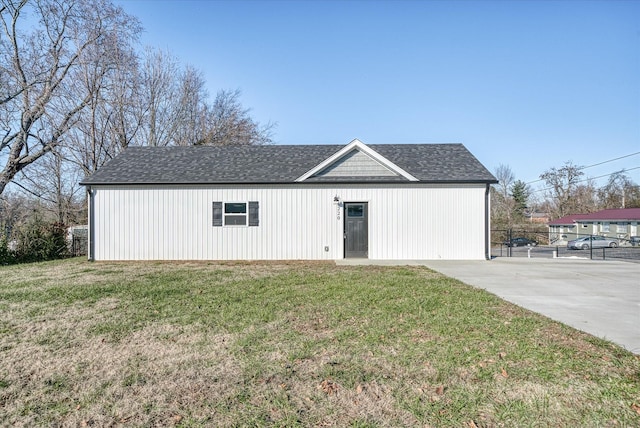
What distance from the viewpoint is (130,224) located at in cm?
1331

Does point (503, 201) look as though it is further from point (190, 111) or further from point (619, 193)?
point (190, 111)

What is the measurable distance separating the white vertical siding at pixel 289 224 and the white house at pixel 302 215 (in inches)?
1.5

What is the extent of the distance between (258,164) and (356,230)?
16.9 feet

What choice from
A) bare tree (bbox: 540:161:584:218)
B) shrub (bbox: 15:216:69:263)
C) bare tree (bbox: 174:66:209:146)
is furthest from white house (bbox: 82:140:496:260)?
bare tree (bbox: 540:161:584:218)

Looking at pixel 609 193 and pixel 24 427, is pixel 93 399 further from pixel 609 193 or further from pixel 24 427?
pixel 609 193

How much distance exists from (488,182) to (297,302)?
10.2 m

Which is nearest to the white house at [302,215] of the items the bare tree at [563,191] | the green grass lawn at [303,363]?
the green grass lawn at [303,363]

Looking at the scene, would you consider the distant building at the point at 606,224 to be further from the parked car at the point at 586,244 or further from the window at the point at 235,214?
the window at the point at 235,214

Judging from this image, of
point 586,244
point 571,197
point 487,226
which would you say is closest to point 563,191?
point 571,197

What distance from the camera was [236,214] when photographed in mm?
13375

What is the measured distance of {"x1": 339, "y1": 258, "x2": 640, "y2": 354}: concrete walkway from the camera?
506 centimetres

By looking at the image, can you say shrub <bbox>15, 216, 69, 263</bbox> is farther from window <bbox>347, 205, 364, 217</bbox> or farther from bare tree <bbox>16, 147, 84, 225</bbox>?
window <bbox>347, 205, 364, 217</bbox>

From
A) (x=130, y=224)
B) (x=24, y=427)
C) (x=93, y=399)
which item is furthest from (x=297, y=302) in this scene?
(x=130, y=224)

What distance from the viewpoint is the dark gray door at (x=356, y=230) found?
13258mm
